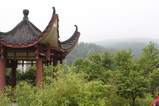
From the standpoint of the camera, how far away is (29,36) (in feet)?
22.0

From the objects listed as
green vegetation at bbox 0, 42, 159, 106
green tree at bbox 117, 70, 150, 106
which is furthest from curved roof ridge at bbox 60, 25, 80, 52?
green tree at bbox 117, 70, 150, 106

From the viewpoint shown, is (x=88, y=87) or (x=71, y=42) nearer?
(x=88, y=87)

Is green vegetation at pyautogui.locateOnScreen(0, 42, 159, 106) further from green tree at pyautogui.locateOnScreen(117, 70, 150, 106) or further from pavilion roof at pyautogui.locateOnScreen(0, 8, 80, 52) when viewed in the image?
pavilion roof at pyautogui.locateOnScreen(0, 8, 80, 52)

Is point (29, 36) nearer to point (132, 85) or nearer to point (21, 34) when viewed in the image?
point (21, 34)

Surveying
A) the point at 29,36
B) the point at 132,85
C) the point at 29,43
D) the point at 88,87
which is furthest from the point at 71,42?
the point at 132,85

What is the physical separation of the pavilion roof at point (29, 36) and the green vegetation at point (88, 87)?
1.14m

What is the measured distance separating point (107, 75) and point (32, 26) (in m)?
7.70

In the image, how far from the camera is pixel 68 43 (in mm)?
8859

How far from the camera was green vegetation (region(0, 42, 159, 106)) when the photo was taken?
15.7ft

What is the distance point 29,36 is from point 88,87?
3.45 m

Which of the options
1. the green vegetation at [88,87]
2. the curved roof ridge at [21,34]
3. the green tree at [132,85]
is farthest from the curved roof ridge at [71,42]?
the green tree at [132,85]

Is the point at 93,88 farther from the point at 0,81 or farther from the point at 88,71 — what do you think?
the point at 88,71

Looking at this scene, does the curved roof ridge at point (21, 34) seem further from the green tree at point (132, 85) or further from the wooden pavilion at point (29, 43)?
the green tree at point (132, 85)

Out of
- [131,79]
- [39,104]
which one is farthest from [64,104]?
[131,79]
